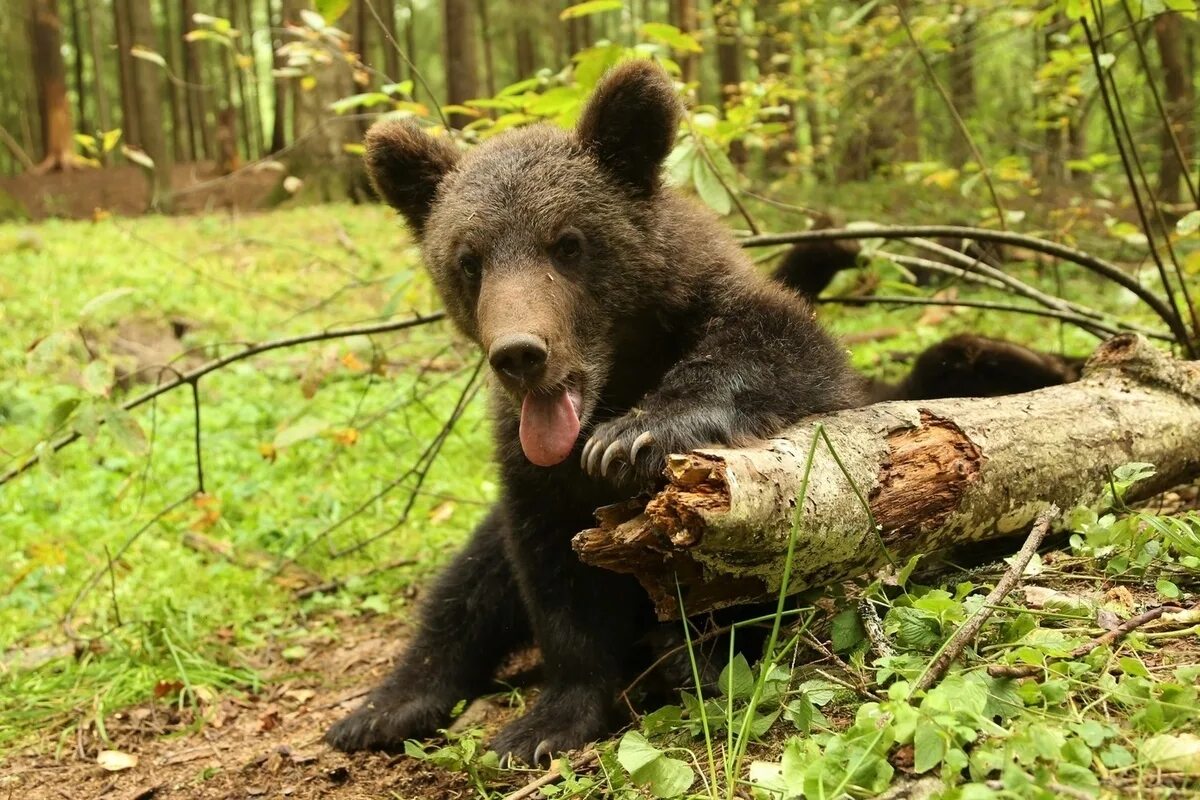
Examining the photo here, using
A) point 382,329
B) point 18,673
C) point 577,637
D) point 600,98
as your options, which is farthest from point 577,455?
point 18,673

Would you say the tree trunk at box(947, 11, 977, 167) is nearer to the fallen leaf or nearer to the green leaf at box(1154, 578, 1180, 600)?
the green leaf at box(1154, 578, 1180, 600)

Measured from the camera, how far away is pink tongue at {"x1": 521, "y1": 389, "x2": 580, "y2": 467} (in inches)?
115

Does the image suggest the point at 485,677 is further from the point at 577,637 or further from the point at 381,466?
the point at 381,466

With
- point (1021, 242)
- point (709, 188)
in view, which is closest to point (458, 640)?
point (709, 188)

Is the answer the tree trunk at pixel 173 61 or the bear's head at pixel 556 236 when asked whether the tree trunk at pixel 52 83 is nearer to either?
the tree trunk at pixel 173 61

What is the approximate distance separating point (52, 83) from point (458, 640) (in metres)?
21.6

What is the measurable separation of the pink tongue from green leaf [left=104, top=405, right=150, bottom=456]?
1.82 metres

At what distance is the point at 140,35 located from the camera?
50.9 ft

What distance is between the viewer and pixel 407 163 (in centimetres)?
373

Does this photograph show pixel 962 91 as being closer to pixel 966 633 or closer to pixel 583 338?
pixel 583 338

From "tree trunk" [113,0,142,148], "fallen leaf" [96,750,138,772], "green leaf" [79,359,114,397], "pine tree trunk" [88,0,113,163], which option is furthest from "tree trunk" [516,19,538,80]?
"fallen leaf" [96,750,138,772]

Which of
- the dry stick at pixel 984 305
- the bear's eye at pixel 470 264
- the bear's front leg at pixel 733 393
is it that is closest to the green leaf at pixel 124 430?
the bear's eye at pixel 470 264

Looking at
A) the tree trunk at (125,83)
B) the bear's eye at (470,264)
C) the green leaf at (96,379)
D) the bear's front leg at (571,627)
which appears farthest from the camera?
the tree trunk at (125,83)

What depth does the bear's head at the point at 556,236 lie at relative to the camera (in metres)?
2.97
